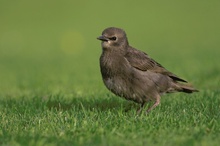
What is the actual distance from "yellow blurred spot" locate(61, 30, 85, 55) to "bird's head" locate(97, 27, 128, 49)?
44.1ft

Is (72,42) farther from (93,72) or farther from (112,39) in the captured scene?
(112,39)

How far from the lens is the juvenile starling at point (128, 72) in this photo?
9.35m

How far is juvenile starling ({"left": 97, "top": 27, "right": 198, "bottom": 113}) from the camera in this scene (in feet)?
30.7

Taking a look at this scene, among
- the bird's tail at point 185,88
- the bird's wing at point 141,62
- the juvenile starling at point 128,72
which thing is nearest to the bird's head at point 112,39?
the juvenile starling at point 128,72

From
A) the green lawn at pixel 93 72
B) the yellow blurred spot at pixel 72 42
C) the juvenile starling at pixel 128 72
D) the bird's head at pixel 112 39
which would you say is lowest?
the yellow blurred spot at pixel 72 42

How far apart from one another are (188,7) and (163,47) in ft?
40.5

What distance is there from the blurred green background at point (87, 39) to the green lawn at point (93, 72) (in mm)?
36

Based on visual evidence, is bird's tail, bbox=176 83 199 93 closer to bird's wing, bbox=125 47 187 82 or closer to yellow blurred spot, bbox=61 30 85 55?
bird's wing, bbox=125 47 187 82

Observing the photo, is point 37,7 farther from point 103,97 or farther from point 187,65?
point 103,97

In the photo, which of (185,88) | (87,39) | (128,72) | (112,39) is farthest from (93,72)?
(87,39)

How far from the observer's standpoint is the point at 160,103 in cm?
1010

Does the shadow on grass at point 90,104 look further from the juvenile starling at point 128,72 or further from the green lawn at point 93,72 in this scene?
the juvenile starling at point 128,72

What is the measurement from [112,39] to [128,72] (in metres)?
0.73

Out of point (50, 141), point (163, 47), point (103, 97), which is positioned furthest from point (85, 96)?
point (163, 47)
